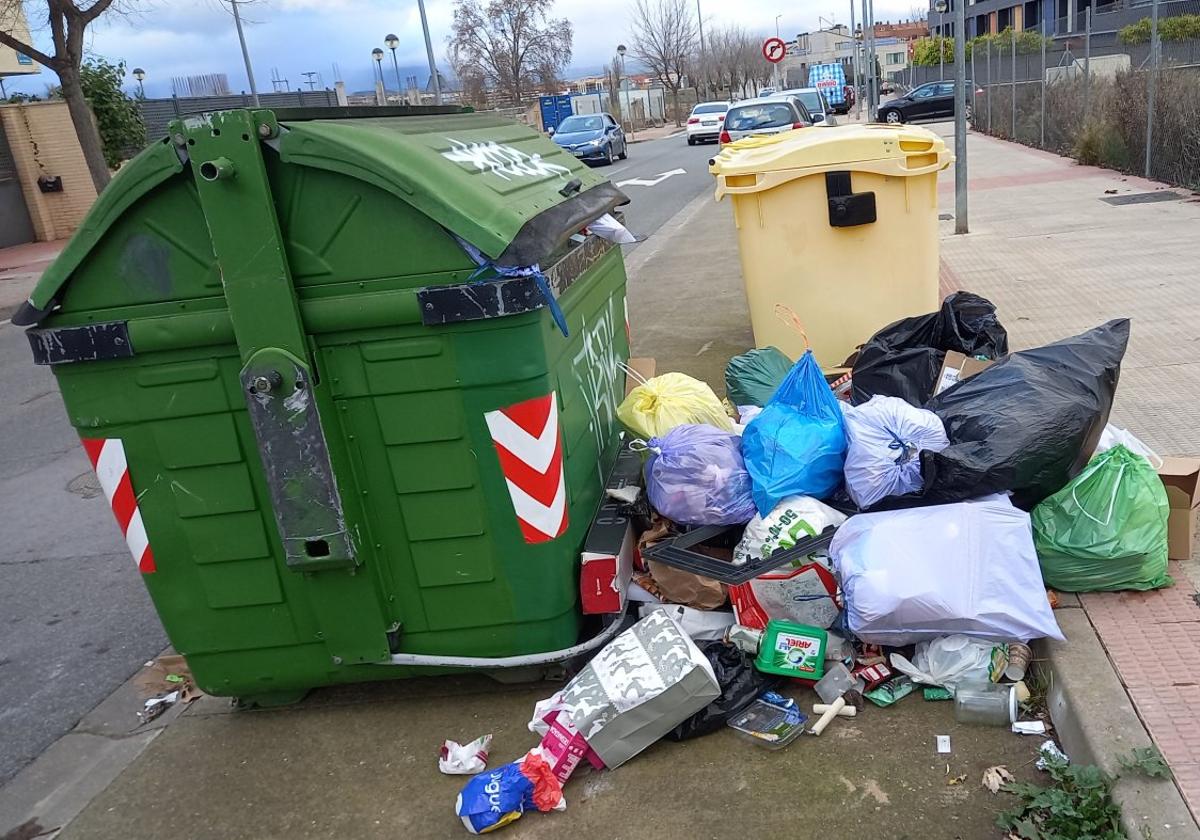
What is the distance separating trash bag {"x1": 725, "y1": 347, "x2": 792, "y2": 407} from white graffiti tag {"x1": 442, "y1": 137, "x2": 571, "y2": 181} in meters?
1.50

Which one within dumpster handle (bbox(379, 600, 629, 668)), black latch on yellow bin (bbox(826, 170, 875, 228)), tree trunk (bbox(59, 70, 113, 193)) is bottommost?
dumpster handle (bbox(379, 600, 629, 668))

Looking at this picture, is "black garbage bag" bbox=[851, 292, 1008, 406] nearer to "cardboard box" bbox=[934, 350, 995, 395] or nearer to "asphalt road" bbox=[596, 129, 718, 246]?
"cardboard box" bbox=[934, 350, 995, 395]

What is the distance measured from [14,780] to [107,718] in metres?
0.37

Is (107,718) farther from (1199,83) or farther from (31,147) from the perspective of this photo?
(31,147)

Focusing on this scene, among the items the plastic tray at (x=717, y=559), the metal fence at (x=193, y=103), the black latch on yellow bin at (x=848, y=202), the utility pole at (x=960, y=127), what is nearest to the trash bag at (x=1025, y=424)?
the plastic tray at (x=717, y=559)

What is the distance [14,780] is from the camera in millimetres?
3279

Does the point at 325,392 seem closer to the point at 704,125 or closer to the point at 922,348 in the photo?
the point at 922,348

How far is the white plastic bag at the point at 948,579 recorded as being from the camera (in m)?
2.93

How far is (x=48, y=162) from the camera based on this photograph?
2158 cm

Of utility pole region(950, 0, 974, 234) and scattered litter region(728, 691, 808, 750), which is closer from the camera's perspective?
scattered litter region(728, 691, 808, 750)

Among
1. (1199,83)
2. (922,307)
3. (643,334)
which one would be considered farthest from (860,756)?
(1199,83)

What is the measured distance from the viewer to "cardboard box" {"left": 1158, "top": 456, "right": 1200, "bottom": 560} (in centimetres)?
342

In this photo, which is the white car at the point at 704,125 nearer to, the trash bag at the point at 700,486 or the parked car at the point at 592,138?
the parked car at the point at 592,138

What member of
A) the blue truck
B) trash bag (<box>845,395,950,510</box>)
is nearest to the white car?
the blue truck
